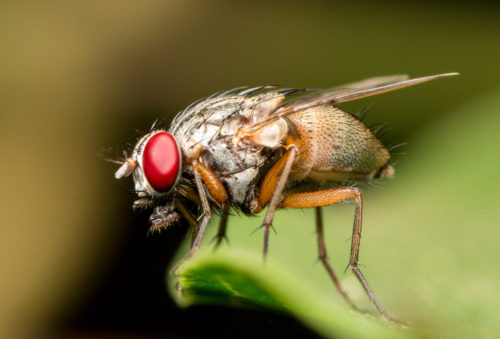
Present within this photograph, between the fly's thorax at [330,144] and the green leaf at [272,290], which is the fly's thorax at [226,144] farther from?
the green leaf at [272,290]

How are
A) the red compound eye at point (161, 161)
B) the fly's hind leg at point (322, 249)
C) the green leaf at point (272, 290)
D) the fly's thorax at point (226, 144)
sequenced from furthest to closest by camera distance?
the fly's hind leg at point (322, 249) → the fly's thorax at point (226, 144) → the red compound eye at point (161, 161) → the green leaf at point (272, 290)

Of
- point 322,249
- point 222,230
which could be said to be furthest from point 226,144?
point 322,249

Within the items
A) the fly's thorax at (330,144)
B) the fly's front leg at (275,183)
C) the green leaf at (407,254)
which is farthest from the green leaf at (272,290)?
the fly's thorax at (330,144)

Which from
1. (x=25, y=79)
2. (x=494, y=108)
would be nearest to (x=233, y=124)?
(x=494, y=108)

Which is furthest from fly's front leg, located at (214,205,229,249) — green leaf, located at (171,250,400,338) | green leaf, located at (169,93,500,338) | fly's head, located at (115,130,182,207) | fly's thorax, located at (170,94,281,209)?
green leaf, located at (171,250,400,338)

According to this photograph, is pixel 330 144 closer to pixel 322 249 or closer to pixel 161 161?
pixel 322 249

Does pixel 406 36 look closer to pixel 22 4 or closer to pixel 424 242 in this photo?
pixel 424 242

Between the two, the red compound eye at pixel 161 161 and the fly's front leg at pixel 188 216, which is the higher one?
the red compound eye at pixel 161 161
